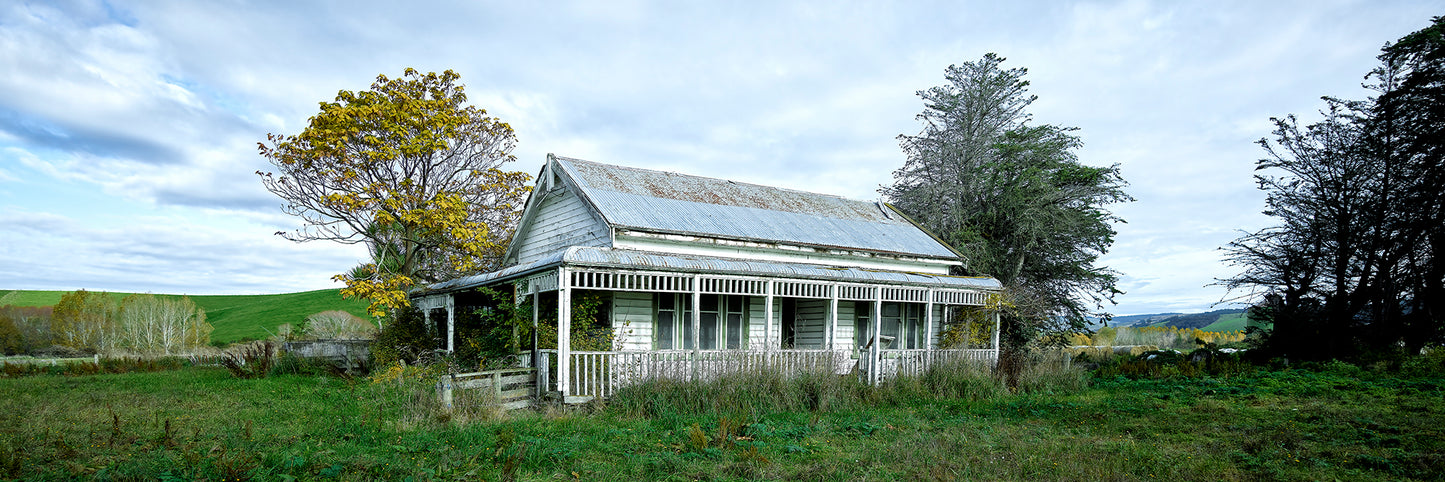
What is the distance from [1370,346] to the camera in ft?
65.3

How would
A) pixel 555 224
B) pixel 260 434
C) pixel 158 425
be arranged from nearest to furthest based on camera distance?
pixel 260 434
pixel 158 425
pixel 555 224

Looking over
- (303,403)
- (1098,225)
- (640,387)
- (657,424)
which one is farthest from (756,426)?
(1098,225)

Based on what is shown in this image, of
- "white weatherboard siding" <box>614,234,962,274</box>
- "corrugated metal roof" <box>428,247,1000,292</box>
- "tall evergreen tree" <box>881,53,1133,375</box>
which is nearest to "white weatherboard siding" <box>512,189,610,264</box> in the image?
"white weatherboard siding" <box>614,234,962,274</box>

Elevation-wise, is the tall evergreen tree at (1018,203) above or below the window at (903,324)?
above

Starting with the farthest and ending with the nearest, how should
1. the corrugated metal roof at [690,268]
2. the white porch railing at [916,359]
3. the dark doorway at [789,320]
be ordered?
the dark doorway at [789,320]
the white porch railing at [916,359]
the corrugated metal roof at [690,268]

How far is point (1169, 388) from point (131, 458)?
57.9 ft

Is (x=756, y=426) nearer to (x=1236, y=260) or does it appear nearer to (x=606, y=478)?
(x=606, y=478)

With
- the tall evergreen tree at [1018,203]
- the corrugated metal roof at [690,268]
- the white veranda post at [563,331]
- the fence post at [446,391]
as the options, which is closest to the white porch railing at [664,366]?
the white veranda post at [563,331]

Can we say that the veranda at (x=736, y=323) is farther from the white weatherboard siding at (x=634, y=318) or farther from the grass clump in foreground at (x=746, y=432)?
the grass clump in foreground at (x=746, y=432)

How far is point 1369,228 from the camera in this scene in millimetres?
20359

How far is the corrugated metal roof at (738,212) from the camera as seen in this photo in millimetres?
16312

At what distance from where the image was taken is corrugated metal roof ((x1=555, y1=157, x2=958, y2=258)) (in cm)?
1631

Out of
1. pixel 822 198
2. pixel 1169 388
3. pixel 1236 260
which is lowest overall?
pixel 1169 388

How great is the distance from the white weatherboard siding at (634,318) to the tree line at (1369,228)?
61.1ft
